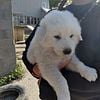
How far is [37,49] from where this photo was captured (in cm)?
221

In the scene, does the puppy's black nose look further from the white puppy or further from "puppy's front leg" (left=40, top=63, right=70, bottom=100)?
"puppy's front leg" (left=40, top=63, right=70, bottom=100)

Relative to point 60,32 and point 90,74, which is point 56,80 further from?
point 60,32

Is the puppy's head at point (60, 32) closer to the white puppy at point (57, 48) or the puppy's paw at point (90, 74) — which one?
the white puppy at point (57, 48)

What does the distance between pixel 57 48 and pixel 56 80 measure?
0.75 feet

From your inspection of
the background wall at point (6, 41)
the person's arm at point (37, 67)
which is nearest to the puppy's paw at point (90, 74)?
the person's arm at point (37, 67)

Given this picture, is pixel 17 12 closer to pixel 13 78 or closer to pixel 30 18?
pixel 30 18

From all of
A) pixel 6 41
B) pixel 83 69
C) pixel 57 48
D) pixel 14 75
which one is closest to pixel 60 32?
pixel 57 48

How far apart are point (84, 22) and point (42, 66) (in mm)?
441

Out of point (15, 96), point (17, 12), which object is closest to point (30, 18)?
point (17, 12)

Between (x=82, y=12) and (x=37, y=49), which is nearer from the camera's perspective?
(x=37, y=49)

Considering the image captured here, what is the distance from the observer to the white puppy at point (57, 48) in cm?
204

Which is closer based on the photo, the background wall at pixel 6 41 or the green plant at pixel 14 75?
the green plant at pixel 14 75

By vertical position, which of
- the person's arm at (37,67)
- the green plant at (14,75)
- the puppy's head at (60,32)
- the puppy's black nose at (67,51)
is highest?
the puppy's head at (60,32)

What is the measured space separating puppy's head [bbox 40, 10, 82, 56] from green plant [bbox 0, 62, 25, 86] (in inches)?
205
